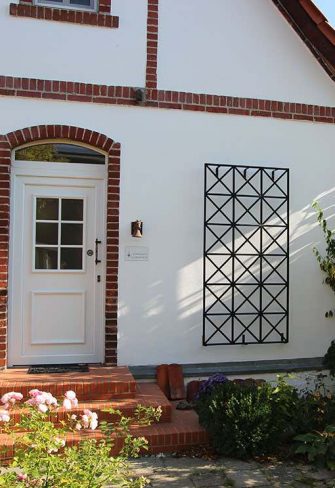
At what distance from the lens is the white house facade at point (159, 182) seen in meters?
5.20

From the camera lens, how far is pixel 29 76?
5145 millimetres

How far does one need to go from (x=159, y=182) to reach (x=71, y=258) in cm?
128

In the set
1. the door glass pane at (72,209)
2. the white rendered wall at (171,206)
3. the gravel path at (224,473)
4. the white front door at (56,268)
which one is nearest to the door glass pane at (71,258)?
the white front door at (56,268)

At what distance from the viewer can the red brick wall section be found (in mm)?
5105

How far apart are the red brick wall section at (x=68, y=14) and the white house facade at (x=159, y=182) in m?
0.01

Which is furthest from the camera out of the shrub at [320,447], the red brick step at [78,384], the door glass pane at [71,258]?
the door glass pane at [71,258]

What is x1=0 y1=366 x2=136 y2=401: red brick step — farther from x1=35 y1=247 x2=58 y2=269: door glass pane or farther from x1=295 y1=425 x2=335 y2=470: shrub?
x1=295 y1=425 x2=335 y2=470: shrub

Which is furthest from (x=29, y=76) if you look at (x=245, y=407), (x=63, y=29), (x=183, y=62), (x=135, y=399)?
(x=245, y=407)

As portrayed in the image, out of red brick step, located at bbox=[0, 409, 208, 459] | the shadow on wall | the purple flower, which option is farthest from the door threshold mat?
the purple flower

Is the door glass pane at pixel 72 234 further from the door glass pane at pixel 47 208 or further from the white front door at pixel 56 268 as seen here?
the door glass pane at pixel 47 208

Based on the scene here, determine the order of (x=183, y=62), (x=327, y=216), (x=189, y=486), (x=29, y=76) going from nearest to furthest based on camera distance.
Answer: (x=189, y=486)
(x=29, y=76)
(x=183, y=62)
(x=327, y=216)

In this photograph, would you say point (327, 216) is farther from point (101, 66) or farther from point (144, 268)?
point (101, 66)

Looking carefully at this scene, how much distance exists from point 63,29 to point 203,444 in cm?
439

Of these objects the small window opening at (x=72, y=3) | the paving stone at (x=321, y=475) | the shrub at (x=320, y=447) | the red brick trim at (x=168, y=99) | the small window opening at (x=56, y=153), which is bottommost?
the paving stone at (x=321, y=475)
